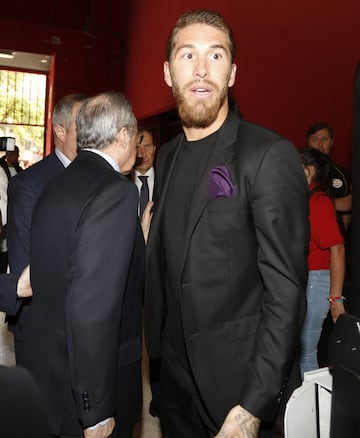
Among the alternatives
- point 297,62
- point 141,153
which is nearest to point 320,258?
point 141,153

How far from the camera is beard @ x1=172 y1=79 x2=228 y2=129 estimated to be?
1462 millimetres

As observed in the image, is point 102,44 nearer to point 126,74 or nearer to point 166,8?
point 126,74

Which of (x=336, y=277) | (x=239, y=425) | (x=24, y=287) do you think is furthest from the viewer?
(x=336, y=277)

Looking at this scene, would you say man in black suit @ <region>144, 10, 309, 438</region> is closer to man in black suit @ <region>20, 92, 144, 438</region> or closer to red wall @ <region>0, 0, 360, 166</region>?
man in black suit @ <region>20, 92, 144, 438</region>

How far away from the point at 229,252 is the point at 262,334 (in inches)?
8.9

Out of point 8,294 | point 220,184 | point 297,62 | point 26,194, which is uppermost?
point 297,62

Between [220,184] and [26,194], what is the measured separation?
3.94 ft

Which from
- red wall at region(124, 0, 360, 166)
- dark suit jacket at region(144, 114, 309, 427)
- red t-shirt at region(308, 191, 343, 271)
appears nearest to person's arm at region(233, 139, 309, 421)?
dark suit jacket at region(144, 114, 309, 427)

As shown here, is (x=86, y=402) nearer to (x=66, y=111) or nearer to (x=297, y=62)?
(x=66, y=111)

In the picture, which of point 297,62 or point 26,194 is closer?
point 26,194

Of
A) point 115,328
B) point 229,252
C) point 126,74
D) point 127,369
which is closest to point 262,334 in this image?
point 229,252

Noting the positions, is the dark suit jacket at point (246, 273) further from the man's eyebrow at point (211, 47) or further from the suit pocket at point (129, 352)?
the suit pocket at point (129, 352)

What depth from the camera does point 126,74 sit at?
11055 millimetres

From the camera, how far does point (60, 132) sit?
2621 millimetres
